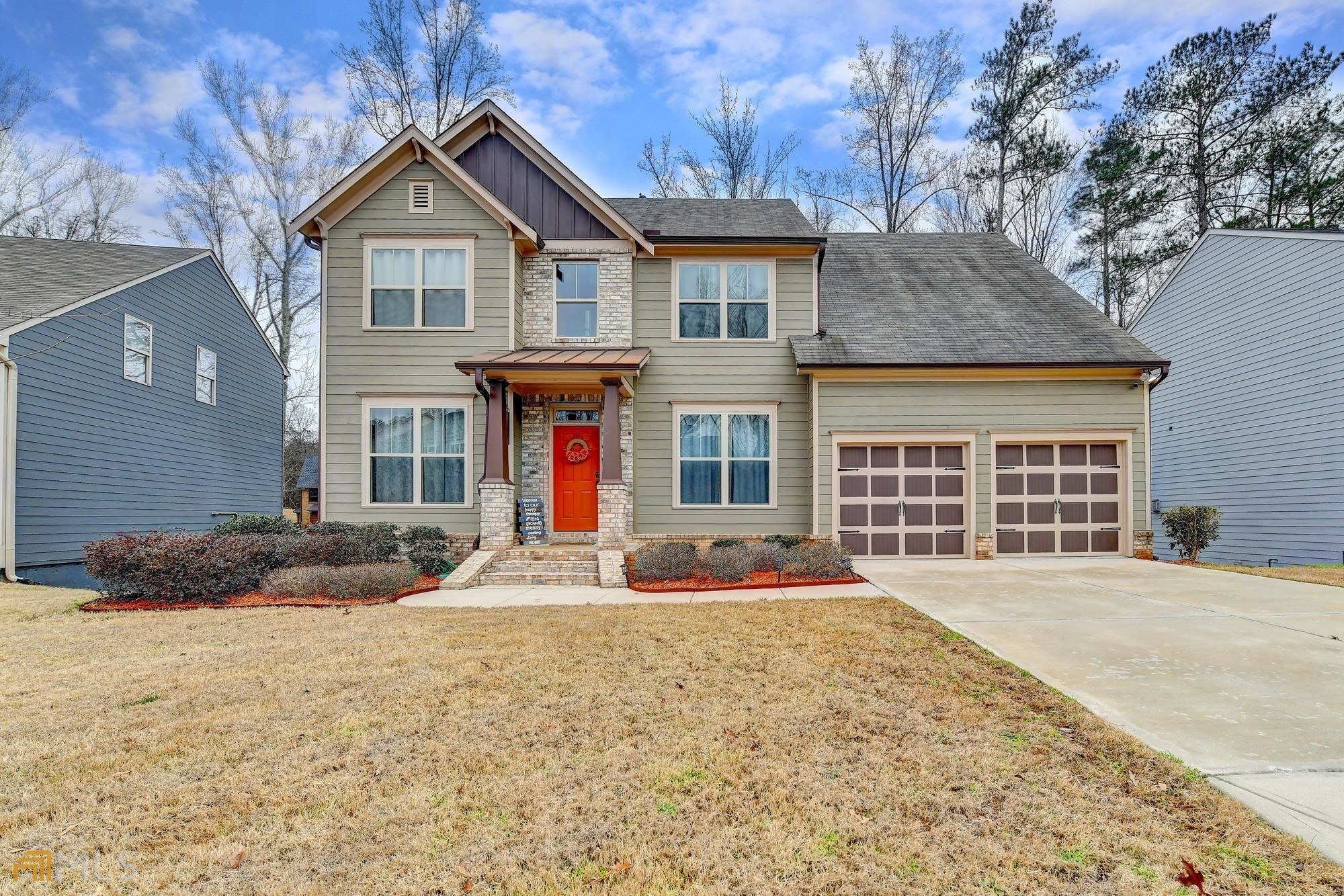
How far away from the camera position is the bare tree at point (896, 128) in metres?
21.2

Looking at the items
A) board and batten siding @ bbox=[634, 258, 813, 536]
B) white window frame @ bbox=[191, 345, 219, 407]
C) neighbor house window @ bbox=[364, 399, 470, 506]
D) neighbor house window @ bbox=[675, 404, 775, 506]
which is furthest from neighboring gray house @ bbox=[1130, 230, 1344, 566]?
white window frame @ bbox=[191, 345, 219, 407]

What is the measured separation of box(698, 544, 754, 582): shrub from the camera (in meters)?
9.73

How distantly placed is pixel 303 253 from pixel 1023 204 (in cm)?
2510

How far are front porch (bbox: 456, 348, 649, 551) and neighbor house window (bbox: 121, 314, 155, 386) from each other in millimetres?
7627

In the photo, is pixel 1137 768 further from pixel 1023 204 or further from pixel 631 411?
pixel 1023 204

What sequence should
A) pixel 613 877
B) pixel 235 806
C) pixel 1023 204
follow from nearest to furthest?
pixel 613 877 → pixel 235 806 → pixel 1023 204

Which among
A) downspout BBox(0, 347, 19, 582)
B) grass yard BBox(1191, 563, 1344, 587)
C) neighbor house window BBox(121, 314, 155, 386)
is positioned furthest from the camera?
neighbor house window BBox(121, 314, 155, 386)

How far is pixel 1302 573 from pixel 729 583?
8502mm

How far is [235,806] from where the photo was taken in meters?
3.07

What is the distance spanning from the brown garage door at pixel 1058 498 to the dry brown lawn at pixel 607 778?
7931 mm

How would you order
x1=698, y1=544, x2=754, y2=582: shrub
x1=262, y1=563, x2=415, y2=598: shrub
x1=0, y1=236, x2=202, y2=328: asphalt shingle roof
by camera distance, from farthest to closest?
x1=0, y1=236, x2=202, y2=328: asphalt shingle roof < x1=698, y1=544, x2=754, y2=582: shrub < x1=262, y1=563, x2=415, y2=598: shrub

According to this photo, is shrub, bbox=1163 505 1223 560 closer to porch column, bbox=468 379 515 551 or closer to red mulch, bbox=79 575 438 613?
porch column, bbox=468 379 515 551

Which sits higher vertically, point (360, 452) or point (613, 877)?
point (360, 452)

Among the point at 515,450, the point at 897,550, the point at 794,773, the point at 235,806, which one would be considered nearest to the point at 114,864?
the point at 235,806
